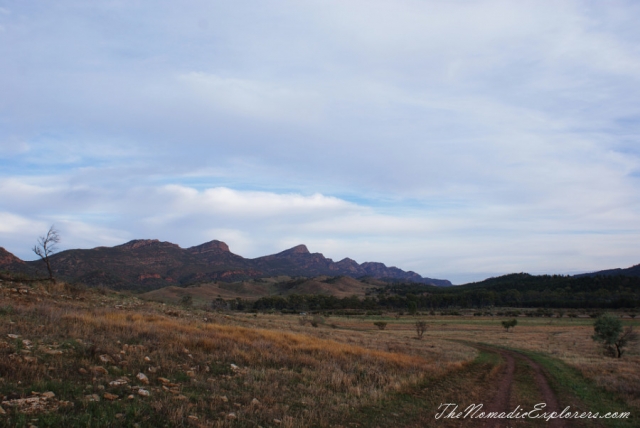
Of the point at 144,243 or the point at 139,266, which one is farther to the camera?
the point at 144,243

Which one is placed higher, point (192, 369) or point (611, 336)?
point (192, 369)

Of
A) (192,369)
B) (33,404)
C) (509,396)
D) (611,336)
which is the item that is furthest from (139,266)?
(33,404)

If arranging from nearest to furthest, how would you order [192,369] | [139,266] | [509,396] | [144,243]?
[192,369], [509,396], [139,266], [144,243]

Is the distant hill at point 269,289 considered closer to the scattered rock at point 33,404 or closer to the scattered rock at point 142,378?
the scattered rock at point 142,378

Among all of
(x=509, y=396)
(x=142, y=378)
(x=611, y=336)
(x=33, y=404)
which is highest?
(x=33, y=404)

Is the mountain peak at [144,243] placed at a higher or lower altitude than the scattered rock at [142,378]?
higher

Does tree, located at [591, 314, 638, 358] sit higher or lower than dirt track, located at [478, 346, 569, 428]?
lower

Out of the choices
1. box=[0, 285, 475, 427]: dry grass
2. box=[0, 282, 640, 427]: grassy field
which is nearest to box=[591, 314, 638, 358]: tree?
box=[0, 282, 640, 427]: grassy field

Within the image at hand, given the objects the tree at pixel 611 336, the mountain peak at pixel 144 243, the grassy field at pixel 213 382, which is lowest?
the tree at pixel 611 336

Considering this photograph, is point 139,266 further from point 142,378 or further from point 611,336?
point 142,378

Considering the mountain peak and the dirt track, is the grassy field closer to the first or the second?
the dirt track

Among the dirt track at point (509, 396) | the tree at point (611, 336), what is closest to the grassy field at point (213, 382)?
the dirt track at point (509, 396)

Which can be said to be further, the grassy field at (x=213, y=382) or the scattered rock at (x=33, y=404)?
the grassy field at (x=213, y=382)

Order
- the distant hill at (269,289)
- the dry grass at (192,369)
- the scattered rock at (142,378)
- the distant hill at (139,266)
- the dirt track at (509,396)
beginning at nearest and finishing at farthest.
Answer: the dry grass at (192,369) → the scattered rock at (142,378) → the dirt track at (509,396) → the distant hill at (139,266) → the distant hill at (269,289)
